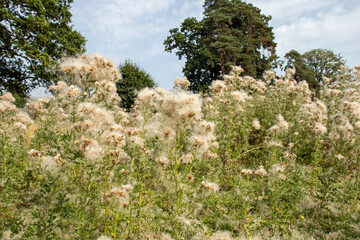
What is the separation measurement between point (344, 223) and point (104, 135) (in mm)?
3305

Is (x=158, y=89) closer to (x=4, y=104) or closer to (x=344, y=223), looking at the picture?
(x=4, y=104)

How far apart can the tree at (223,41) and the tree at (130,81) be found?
33.5ft

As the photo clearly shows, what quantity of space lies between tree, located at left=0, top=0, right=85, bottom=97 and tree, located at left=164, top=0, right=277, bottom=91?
52.4 ft

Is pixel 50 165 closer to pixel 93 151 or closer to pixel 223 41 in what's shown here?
pixel 93 151

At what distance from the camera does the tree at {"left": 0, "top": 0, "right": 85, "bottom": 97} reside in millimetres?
14430

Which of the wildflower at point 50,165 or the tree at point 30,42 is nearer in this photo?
the wildflower at point 50,165

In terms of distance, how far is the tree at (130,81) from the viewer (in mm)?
16500

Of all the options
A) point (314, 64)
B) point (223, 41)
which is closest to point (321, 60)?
point (314, 64)

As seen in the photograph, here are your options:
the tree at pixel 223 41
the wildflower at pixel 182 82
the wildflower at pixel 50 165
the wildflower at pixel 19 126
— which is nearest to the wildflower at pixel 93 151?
the wildflower at pixel 50 165

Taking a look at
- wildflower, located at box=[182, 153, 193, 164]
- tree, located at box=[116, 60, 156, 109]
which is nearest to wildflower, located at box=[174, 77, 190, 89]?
wildflower, located at box=[182, 153, 193, 164]

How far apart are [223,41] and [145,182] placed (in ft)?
84.6

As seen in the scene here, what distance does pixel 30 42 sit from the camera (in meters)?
15.0

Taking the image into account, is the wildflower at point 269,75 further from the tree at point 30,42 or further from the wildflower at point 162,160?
the tree at point 30,42

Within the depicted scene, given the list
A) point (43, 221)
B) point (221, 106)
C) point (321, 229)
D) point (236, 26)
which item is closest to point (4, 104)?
point (43, 221)
